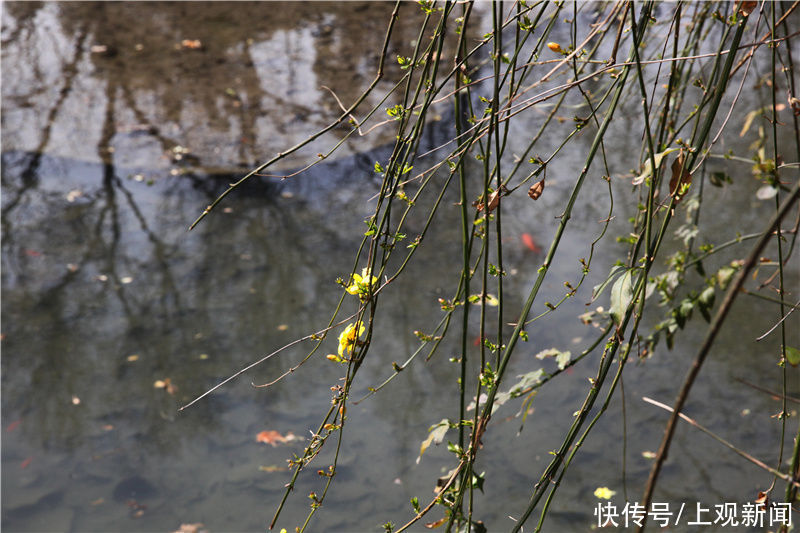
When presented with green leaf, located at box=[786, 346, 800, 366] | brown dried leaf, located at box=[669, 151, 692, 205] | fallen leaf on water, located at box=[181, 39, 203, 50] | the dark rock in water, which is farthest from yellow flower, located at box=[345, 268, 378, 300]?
fallen leaf on water, located at box=[181, 39, 203, 50]

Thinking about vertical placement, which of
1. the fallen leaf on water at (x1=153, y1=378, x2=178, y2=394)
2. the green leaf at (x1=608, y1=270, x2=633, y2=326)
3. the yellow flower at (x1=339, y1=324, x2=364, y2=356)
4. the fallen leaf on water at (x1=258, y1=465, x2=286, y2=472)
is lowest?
the fallen leaf on water at (x1=258, y1=465, x2=286, y2=472)

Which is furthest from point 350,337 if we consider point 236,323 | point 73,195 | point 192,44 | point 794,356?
point 192,44

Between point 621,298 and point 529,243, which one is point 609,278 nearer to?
point 621,298

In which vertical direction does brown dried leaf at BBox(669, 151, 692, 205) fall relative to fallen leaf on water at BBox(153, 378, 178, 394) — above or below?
above

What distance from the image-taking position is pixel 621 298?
918 millimetres

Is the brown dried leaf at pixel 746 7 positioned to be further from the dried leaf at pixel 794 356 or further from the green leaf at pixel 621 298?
the dried leaf at pixel 794 356

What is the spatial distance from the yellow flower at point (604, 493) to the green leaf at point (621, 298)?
159 cm

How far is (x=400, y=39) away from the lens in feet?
18.6

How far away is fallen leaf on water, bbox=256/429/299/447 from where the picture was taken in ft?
8.52

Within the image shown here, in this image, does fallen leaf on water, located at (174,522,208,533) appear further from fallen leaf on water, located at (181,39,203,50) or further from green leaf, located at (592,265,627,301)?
fallen leaf on water, located at (181,39,203,50)

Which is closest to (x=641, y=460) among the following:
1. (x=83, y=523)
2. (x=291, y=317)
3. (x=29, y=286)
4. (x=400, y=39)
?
(x=291, y=317)

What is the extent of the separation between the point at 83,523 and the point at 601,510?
1717 millimetres

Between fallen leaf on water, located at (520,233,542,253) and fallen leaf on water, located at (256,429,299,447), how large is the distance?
5.23ft

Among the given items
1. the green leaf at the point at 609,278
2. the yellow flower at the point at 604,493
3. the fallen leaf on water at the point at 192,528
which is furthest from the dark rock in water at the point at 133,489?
the green leaf at the point at 609,278
